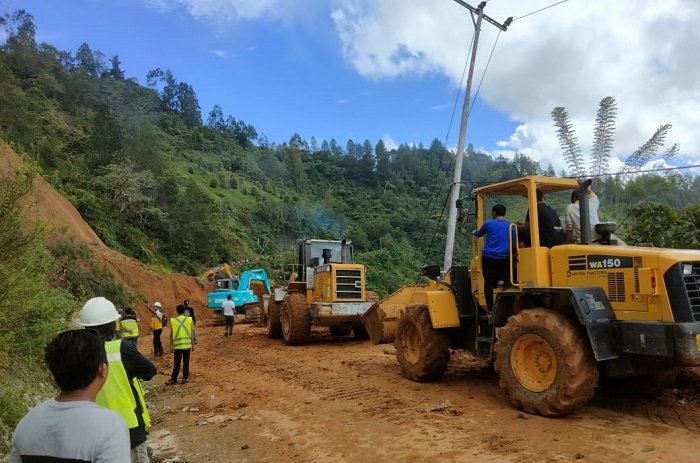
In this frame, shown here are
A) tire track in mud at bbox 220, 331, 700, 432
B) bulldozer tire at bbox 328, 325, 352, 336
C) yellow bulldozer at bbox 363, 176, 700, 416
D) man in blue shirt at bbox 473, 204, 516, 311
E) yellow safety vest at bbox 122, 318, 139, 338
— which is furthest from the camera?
bulldozer tire at bbox 328, 325, 352, 336

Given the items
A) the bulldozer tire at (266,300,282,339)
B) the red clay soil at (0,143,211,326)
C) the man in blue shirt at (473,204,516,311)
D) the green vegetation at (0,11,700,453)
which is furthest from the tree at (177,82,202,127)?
the man in blue shirt at (473,204,516,311)

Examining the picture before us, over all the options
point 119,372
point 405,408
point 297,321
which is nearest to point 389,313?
point 405,408

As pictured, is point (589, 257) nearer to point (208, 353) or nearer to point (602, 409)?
point (602, 409)

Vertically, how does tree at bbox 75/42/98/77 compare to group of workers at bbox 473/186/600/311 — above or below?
above

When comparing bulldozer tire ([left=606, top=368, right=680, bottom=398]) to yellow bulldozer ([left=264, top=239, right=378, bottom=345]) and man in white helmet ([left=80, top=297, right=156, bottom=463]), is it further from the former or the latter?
yellow bulldozer ([left=264, top=239, right=378, bottom=345])

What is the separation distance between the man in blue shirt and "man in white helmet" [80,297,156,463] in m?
4.67

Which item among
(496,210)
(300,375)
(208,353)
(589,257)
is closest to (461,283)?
(496,210)

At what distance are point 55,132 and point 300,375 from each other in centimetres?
3644

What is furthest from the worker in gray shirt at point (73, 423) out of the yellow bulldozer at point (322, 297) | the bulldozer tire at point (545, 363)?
the yellow bulldozer at point (322, 297)

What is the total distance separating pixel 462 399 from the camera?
696 cm

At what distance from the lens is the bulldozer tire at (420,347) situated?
7.90m

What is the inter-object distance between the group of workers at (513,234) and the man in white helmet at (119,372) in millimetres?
4689

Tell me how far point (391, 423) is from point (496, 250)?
2.60 m

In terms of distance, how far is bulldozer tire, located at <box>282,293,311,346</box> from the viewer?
44.1 feet
